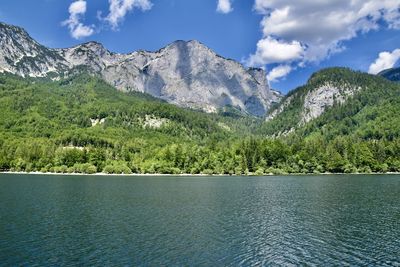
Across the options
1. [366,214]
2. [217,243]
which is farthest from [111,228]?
[366,214]

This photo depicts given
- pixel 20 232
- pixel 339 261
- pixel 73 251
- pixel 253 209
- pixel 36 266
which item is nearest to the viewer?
pixel 36 266

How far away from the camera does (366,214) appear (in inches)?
2680

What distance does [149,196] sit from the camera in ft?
319

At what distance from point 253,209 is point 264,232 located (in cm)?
2148

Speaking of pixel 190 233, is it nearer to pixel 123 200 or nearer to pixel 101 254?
pixel 101 254

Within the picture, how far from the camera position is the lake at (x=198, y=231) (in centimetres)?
4031

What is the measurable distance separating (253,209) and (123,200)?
31777 mm

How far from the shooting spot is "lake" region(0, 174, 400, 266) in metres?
40.3

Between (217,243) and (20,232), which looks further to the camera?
(20,232)

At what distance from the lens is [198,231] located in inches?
2124

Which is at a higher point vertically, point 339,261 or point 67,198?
point 67,198

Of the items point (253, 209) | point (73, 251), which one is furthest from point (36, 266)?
point (253, 209)

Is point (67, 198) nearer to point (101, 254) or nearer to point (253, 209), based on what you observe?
point (253, 209)

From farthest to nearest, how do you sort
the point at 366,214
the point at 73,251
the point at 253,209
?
the point at 253,209, the point at 366,214, the point at 73,251
